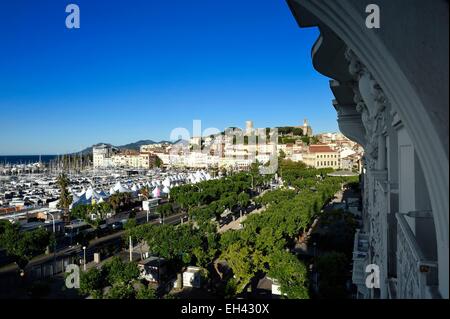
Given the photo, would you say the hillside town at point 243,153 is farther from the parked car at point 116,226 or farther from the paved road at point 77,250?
the paved road at point 77,250

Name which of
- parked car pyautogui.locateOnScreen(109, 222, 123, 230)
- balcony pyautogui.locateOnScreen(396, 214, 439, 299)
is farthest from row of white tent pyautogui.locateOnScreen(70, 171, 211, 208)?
balcony pyautogui.locateOnScreen(396, 214, 439, 299)

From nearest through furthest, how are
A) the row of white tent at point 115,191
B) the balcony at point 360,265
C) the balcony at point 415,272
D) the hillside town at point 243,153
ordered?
the balcony at point 415,272 < the balcony at point 360,265 < the row of white tent at point 115,191 < the hillside town at point 243,153

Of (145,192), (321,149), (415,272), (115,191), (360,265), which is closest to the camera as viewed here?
(415,272)

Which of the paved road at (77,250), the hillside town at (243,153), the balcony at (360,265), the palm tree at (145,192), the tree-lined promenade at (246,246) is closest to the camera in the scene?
the balcony at (360,265)

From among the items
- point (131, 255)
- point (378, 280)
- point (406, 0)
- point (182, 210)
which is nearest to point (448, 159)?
point (406, 0)

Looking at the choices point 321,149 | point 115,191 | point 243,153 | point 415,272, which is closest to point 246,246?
point 415,272

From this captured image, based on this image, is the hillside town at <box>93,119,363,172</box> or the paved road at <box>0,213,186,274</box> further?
the hillside town at <box>93,119,363,172</box>

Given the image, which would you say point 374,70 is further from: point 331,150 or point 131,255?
point 331,150

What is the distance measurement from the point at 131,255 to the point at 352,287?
9715mm

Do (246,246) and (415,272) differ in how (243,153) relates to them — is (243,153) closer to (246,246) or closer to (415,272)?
(246,246)

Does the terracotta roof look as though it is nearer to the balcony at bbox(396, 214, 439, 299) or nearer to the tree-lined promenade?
the tree-lined promenade

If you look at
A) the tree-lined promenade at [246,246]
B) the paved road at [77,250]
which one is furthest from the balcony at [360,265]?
the paved road at [77,250]

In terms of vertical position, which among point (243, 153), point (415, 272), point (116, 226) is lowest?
point (116, 226)
